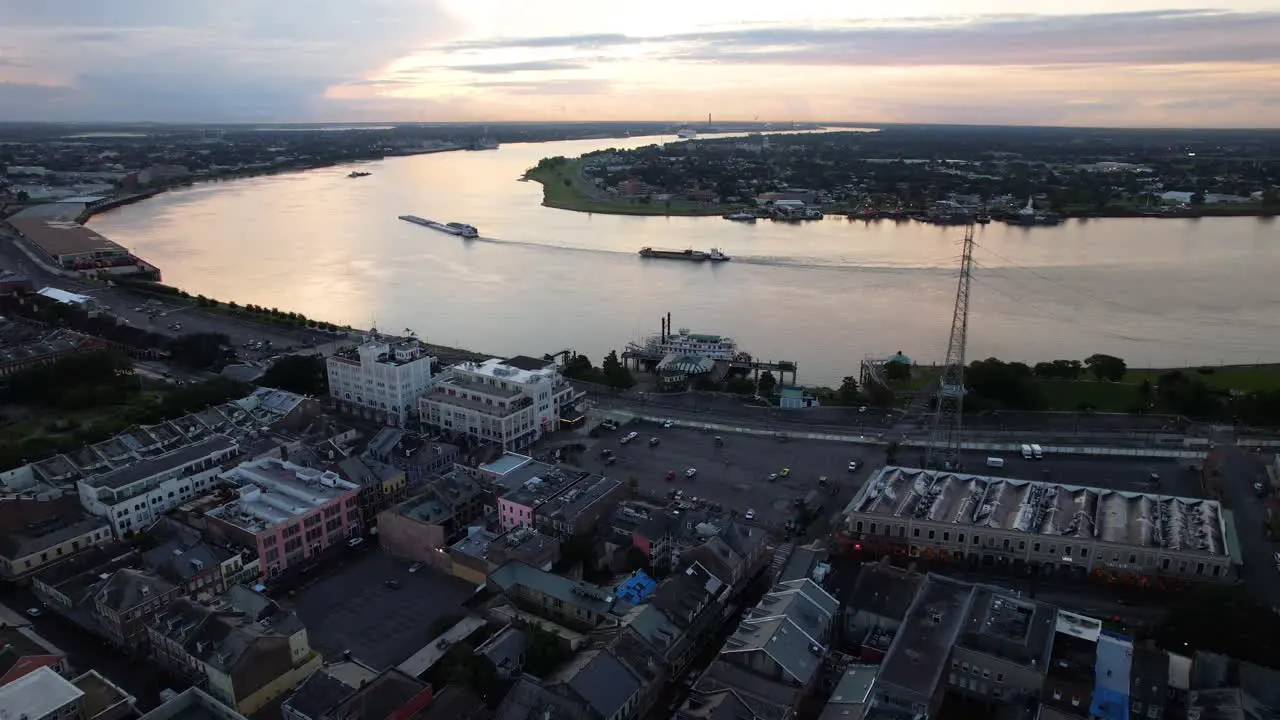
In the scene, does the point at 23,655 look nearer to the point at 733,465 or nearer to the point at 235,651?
the point at 235,651

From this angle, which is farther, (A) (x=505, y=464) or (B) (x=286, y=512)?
(A) (x=505, y=464)

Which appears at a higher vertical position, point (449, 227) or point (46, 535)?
point (449, 227)

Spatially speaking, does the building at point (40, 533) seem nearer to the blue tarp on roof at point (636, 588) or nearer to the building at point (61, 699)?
the building at point (61, 699)

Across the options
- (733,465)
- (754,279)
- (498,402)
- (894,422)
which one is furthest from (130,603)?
(754,279)

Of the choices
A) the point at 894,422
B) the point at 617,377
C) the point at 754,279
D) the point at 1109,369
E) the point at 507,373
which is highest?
the point at 507,373

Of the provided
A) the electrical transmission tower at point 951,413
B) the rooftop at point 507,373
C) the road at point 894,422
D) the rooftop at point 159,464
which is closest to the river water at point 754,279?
the road at point 894,422

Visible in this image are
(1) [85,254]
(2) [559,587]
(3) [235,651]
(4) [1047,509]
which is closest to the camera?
(3) [235,651]
